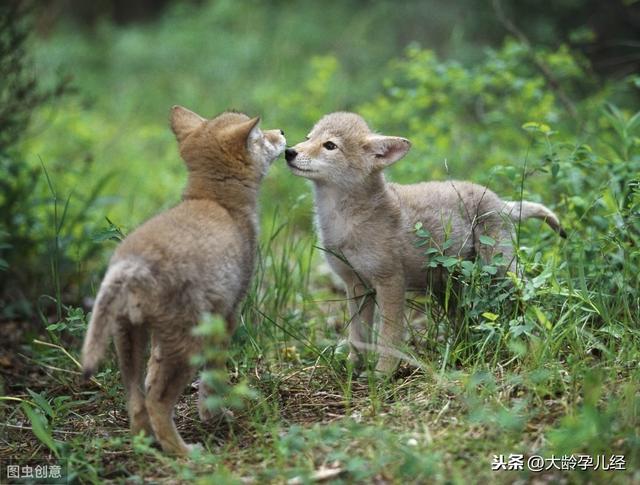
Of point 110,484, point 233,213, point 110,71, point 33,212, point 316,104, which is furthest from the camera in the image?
point 110,71

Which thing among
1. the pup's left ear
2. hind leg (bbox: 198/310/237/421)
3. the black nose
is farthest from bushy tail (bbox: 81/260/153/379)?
the pup's left ear

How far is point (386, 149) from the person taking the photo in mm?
5297

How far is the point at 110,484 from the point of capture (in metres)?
3.81

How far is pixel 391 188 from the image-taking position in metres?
5.45

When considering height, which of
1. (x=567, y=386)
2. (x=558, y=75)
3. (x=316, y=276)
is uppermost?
(x=558, y=75)

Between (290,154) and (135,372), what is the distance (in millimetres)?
1779

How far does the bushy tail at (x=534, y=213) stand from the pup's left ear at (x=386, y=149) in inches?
32.2

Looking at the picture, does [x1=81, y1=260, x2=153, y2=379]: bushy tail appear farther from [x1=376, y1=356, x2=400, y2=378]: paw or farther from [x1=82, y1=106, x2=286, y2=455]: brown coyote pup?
[x1=376, y1=356, x2=400, y2=378]: paw

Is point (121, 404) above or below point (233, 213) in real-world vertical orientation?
below

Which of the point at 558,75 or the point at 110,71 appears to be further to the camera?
the point at 110,71

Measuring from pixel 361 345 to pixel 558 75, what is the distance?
516 centimetres

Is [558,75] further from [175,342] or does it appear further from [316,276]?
[175,342]

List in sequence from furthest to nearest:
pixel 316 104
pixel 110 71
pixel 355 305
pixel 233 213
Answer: pixel 110 71
pixel 316 104
pixel 355 305
pixel 233 213

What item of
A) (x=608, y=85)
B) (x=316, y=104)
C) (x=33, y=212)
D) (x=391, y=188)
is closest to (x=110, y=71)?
(x=316, y=104)
